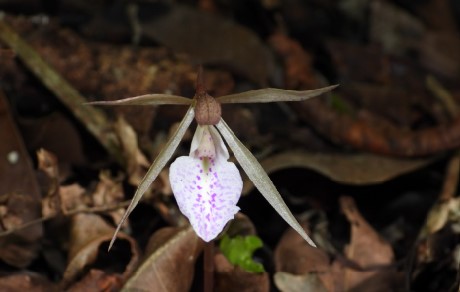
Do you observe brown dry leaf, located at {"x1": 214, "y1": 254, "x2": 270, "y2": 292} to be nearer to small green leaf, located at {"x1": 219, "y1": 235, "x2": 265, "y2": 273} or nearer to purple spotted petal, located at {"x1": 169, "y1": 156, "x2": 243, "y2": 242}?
small green leaf, located at {"x1": 219, "y1": 235, "x2": 265, "y2": 273}

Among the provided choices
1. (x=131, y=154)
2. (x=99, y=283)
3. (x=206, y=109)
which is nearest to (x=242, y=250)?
(x=99, y=283)

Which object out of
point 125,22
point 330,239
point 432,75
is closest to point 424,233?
point 330,239

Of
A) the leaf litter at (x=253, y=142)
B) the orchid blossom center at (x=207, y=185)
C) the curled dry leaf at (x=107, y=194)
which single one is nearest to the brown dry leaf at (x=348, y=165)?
the leaf litter at (x=253, y=142)

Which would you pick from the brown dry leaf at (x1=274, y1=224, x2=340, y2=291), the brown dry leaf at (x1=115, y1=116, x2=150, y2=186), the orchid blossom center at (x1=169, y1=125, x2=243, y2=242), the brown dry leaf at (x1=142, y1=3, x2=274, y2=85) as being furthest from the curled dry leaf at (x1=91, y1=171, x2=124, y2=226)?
the brown dry leaf at (x1=142, y1=3, x2=274, y2=85)

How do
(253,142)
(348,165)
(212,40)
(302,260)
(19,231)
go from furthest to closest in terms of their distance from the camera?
(212,40) < (253,142) < (348,165) < (302,260) < (19,231)

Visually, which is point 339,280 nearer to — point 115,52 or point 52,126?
point 52,126

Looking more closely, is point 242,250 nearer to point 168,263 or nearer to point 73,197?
point 168,263

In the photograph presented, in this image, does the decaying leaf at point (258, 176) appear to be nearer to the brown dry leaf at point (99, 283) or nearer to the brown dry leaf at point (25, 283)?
the brown dry leaf at point (99, 283)
